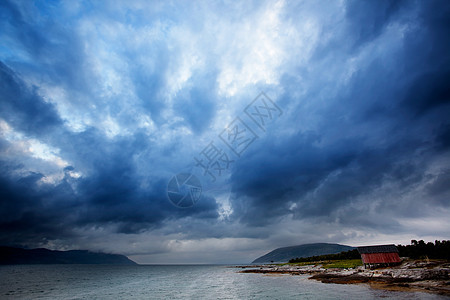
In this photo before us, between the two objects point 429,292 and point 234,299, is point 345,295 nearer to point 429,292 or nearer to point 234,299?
point 429,292

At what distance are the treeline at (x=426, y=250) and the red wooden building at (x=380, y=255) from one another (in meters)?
9.57

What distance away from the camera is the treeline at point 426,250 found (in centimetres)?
6556

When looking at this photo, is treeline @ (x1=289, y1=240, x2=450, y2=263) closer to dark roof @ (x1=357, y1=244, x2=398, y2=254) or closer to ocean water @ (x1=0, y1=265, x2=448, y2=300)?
dark roof @ (x1=357, y1=244, x2=398, y2=254)

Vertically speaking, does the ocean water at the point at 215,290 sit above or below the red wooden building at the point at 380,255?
below

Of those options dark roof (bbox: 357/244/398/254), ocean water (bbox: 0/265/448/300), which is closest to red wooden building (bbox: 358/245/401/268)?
dark roof (bbox: 357/244/398/254)

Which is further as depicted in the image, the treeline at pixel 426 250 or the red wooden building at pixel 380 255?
the treeline at pixel 426 250

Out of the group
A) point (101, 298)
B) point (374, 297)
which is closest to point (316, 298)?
point (374, 297)

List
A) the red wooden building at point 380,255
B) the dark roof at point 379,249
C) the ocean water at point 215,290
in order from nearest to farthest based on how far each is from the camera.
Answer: the ocean water at point 215,290, the red wooden building at point 380,255, the dark roof at point 379,249

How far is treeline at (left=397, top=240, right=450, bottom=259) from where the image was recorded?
65.6 meters

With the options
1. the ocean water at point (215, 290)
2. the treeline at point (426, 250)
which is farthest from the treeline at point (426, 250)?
the ocean water at point (215, 290)

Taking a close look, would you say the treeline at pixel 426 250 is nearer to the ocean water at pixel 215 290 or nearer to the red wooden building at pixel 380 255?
the red wooden building at pixel 380 255

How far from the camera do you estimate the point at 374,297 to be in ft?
104

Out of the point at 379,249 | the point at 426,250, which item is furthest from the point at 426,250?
the point at 379,249

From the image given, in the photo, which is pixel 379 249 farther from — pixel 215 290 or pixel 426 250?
pixel 215 290
